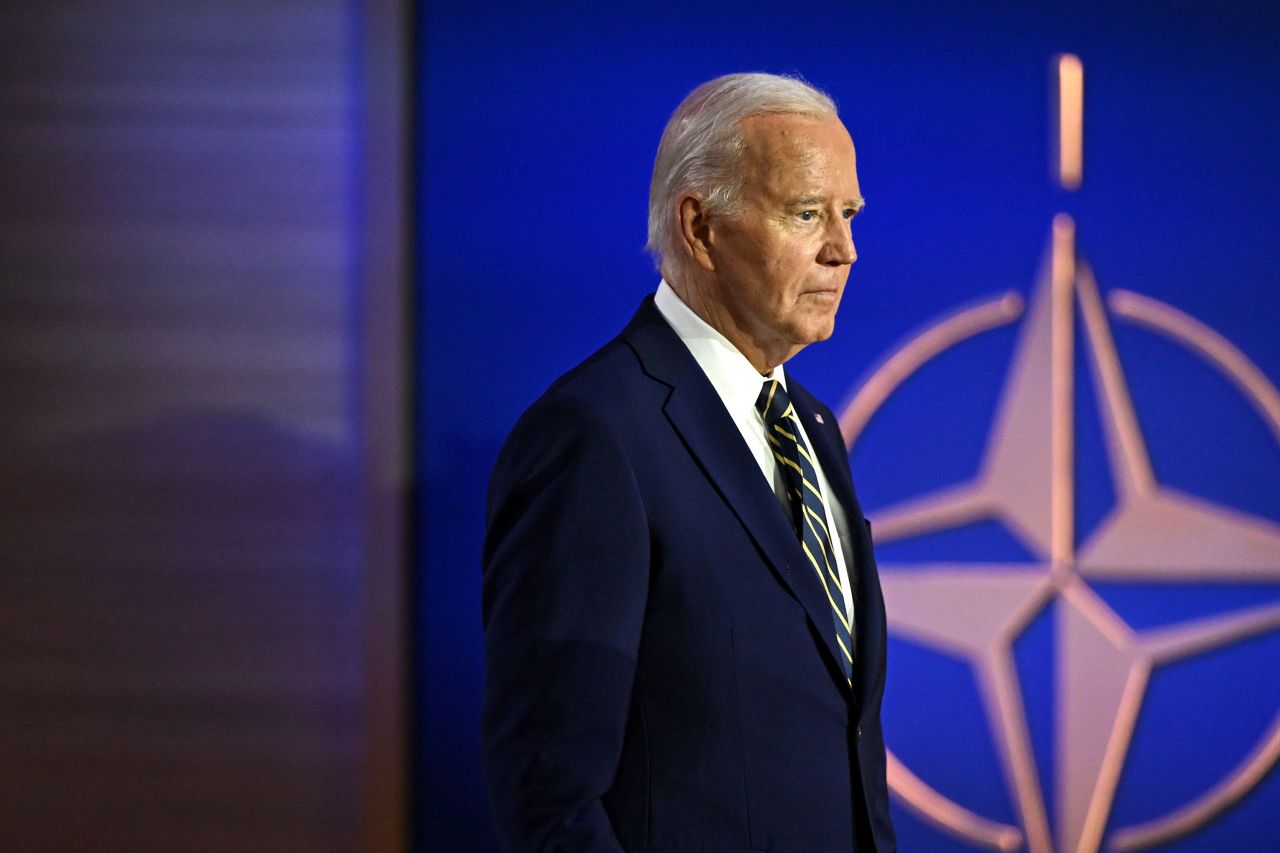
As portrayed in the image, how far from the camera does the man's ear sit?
1.48 meters

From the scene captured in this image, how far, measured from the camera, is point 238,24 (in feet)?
2.63

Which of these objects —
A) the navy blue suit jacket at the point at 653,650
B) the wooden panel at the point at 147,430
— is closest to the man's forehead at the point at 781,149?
the navy blue suit jacket at the point at 653,650

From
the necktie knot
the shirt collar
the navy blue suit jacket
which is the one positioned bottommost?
the navy blue suit jacket

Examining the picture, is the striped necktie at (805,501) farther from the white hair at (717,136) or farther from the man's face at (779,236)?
the white hair at (717,136)

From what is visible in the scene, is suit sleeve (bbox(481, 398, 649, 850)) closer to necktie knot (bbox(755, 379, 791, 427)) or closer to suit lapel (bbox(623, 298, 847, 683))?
suit lapel (bbox(623, 298, 847, 683))

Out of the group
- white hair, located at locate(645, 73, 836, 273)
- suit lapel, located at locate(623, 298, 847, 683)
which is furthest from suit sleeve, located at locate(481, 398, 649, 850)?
white hair, located at locate(645, 73, 836, 273)

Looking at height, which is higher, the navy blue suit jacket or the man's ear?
the man's ear

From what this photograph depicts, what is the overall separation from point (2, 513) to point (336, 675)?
4.02 ft

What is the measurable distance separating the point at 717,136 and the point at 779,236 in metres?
0.14

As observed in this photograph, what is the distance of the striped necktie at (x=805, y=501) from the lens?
1.40 meters

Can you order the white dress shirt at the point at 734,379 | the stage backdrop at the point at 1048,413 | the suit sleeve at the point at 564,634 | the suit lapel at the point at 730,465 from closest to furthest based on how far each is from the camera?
the suit sleeve at the point at 564,634
the suit lapel at the point at 730,465
the white dress shirt at the point at 734,379
the stage backdrop at the point at 1048,413

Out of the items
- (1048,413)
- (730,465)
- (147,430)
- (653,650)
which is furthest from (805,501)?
(147,430)

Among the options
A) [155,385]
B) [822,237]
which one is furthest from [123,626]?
[822,237]

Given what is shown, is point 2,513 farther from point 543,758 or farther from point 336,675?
point 336,675
